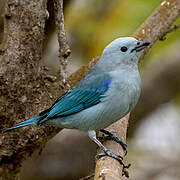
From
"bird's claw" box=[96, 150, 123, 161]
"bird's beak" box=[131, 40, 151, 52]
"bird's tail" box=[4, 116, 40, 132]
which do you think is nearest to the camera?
"bird's claw" box=[96, 150, 123, 161]

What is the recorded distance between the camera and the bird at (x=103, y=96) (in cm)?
375

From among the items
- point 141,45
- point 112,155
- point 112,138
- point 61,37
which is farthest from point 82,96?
point 112,155

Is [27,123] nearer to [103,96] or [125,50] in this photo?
[103,96]

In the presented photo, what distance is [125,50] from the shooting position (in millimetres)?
3990

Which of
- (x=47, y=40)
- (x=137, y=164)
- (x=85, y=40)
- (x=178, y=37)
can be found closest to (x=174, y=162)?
(x=137, y=164)

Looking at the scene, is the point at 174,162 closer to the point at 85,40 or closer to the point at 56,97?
the point at 85,40

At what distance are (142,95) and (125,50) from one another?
8.02 feet

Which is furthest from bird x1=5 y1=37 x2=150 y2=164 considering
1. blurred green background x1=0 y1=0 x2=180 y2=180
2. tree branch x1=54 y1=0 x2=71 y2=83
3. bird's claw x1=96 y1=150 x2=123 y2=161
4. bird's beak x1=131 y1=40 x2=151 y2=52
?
blurred green background x1=0 y1=0 x2=180 y2=180

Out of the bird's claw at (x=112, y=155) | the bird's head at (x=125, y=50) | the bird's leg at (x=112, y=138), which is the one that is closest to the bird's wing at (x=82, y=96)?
the bird's head at (x=125, y=50)

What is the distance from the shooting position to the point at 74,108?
4.06 m

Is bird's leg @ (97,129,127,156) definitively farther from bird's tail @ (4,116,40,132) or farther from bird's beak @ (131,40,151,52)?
bird's beak @ (131,40,151,52)

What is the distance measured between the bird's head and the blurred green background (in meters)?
1.47

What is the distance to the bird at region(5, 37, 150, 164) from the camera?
3.75 meters

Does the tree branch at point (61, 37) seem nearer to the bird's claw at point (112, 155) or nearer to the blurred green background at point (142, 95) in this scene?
the bird's claw at point (112, 155)
